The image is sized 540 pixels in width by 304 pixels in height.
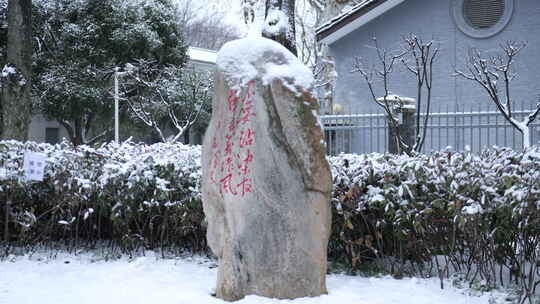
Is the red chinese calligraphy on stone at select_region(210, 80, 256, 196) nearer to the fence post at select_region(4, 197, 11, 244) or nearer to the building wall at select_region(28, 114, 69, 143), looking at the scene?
the fence post at select_region(4, 197, 11, 244)

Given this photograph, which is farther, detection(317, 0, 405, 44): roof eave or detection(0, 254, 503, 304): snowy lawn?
detection(317, 0, 405, 44): roof eave

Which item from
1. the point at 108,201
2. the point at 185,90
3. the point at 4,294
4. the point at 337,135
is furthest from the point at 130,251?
the point at 185,90

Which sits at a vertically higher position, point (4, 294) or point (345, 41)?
point (345, 41)

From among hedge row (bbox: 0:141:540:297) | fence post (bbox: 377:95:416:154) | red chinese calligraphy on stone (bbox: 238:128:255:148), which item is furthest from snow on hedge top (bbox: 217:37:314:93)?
fence post (bbox: 377:95:416:154)

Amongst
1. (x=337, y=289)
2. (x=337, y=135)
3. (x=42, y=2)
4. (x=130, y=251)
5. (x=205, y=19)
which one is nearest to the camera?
(x=337, y=289)

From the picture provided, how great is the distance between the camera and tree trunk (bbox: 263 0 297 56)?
35.9 feet

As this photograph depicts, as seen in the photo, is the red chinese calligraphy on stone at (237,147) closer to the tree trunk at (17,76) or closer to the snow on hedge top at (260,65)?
the snow on hedge top at (260,65)

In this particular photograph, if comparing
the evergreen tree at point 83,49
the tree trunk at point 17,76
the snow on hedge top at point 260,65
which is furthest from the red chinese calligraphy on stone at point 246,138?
the evergreen tree at point 83,49

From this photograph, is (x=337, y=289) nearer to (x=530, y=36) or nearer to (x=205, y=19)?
(x=530, y=36)

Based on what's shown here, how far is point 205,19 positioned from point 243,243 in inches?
1484

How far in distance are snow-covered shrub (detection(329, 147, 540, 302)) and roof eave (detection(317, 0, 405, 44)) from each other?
845 cm

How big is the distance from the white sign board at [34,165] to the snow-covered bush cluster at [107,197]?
232 millimetres

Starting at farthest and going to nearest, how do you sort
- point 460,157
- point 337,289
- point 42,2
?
1. point 42,2
2. point 460,157
3. point 337,289

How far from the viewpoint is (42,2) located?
68.8 ft
